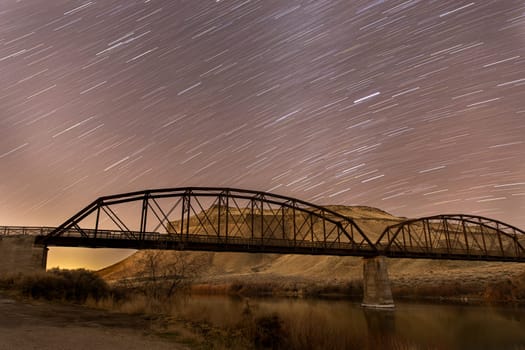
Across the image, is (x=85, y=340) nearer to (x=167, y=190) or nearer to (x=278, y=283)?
(x=167, y=190)

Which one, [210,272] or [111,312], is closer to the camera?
[111,312]

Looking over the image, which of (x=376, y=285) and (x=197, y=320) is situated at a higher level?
(x=197, y=320)

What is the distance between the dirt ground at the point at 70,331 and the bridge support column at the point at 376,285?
43135 millimetres

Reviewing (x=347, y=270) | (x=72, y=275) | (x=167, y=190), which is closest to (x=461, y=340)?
(x=72, y=275)

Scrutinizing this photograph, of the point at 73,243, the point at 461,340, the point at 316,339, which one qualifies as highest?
the point at 73,243

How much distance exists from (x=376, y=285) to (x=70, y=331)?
50.5 m

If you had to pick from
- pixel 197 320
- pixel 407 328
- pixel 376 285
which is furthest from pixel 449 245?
pixel 197 320

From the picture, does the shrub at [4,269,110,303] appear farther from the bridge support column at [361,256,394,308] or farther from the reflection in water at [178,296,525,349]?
the bridge support column at [361,256,394,308]

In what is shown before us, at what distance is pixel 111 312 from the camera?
20.8 m

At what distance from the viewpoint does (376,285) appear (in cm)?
5534

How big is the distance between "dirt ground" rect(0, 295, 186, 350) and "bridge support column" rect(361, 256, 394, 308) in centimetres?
4313

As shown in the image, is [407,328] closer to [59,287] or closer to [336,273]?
[59,287]

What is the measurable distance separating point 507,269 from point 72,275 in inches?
3481

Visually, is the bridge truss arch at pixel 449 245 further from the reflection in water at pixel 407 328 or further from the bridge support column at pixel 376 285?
the reflection in water at pixel 407 328
